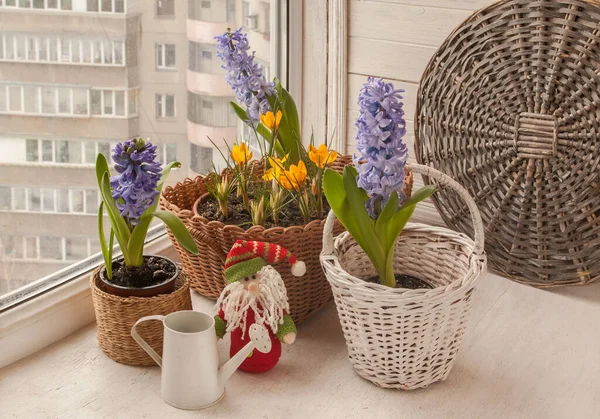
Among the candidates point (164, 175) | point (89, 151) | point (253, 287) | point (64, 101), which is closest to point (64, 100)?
point (64, 101)

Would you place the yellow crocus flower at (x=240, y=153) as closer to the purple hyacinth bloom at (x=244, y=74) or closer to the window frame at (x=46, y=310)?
the purple hyacinth bloom at (x=244, y=74)

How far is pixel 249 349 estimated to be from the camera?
3.97 feet

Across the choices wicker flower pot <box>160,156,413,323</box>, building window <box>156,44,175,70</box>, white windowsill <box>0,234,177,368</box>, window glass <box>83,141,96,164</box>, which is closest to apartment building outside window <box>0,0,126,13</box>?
building window <box>156,44,175,70</box>

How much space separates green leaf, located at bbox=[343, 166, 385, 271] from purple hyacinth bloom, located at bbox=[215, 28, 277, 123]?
35 centimetres

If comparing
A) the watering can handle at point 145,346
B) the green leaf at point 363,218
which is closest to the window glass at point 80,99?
the watering can handle at point 145,346

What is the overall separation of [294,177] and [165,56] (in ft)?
1.18

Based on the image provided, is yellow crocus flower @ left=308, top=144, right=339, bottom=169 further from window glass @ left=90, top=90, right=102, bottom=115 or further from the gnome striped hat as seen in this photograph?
window glass @ left=90, top=90, right=102, bottom=115

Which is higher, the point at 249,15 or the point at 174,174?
the point at 249,15

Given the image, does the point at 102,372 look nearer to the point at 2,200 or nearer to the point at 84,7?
the point at 2,200

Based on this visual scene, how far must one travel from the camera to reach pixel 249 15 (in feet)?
5.62

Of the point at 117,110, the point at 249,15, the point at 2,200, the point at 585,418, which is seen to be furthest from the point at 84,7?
the point at 585,418

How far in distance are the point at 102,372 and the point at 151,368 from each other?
75 millimetres

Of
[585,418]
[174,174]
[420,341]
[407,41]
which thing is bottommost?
[585,418]

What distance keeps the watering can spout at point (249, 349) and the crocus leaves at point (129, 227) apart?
15 centimetres
